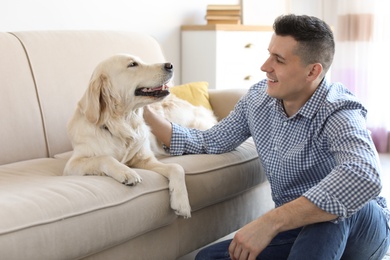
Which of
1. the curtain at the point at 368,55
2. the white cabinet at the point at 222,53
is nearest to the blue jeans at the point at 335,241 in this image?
the white cabinet at the point at 222,53

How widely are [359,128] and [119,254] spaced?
2.82ft

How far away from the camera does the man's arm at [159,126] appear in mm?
2465

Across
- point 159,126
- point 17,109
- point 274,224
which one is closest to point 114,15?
point 17,109

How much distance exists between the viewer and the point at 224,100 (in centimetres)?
318

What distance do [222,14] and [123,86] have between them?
2321 millimetres

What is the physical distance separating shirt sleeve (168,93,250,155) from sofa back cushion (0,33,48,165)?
59 cm

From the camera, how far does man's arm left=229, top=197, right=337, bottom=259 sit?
179cm

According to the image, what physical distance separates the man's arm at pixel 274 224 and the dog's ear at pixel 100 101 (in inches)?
29.6

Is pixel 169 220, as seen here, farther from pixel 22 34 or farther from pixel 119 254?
pixel 22 34

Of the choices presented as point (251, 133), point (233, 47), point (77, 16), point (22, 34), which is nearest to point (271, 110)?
point (251, 133)

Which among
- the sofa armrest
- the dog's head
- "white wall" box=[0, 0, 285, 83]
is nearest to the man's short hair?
the dog's head

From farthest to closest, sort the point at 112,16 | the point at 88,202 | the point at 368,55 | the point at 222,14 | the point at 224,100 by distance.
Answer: the point at 368,55 → the point at 222,14 → the point at 112,16 → the point at 224,100 → the point at 88,202

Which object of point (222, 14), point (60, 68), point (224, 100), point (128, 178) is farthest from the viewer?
point (222, 14)

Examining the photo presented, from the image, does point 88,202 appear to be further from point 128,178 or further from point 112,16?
point 112,16
